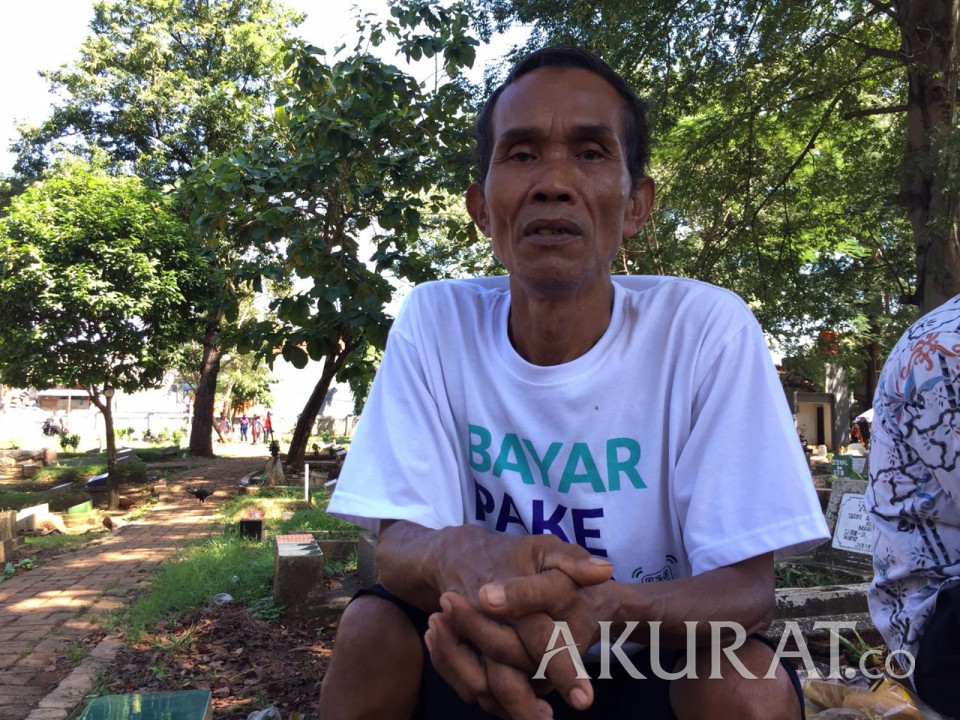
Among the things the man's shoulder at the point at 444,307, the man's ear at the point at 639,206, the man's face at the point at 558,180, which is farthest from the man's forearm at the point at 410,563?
the man's ear at the point at 639,206

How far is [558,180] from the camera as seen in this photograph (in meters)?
1.76

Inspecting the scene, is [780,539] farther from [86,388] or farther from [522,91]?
[86,388]

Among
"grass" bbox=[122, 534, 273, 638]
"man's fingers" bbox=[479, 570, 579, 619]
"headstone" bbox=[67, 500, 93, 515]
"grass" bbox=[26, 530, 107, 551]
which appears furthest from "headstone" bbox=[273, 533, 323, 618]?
"headstone" bbox=[67, 500, 93, 515]

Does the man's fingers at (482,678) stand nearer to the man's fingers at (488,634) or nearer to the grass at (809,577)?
the man's fingers at (488,634)

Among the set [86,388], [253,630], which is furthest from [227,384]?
[253,630]

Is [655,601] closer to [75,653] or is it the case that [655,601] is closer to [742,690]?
[742,690]

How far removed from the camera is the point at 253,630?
4777 mm

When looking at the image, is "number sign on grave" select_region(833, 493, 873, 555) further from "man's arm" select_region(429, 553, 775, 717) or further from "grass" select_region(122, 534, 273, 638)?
"grass" select_region(122, 534, 273, 638)

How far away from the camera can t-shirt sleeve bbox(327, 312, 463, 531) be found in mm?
1655

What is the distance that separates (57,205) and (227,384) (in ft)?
79.1

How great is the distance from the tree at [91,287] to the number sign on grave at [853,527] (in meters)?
12.0

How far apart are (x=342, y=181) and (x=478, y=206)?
3971mm

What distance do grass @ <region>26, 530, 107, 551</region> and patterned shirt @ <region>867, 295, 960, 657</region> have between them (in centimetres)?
933

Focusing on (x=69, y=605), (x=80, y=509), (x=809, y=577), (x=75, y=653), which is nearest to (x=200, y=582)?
(x=69, y=605)
